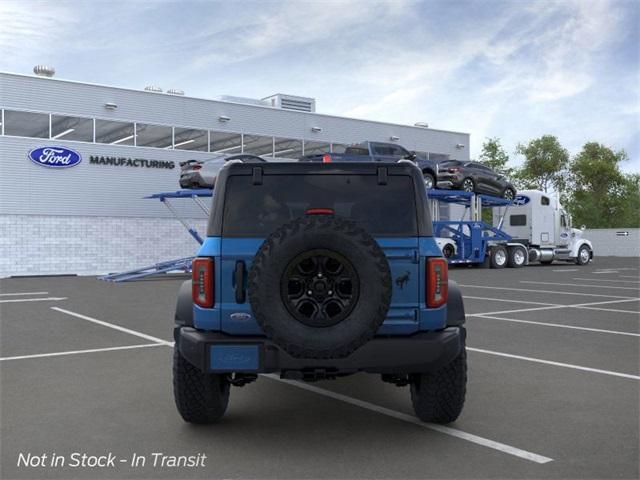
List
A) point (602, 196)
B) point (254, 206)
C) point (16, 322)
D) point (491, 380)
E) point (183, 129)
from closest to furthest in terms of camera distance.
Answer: point (254, 206) < point (491, 380) < point (16, 322) < point (183, 129) < point (602, 196)

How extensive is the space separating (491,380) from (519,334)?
121 inches

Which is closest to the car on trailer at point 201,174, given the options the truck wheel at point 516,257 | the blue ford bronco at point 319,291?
the truck wheel at point 516,257

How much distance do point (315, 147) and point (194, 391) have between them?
2969 centimetres

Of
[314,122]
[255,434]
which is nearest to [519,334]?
[255,434]

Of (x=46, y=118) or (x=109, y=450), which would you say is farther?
(x=46, y=118)

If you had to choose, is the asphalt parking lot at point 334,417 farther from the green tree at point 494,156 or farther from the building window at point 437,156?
the green tree at point 494,156

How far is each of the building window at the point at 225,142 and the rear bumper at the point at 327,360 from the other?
88.8 feet

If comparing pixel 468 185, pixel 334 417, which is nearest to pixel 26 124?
pixel 468 185

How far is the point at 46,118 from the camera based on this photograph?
26.2 m

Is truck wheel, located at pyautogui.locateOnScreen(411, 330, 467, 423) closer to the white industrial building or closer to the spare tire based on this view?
the spare tire

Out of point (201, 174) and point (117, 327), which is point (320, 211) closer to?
point (117, 327)

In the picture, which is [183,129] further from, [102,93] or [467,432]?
[467,432]

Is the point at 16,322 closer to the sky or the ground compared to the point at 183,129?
closer to the ground

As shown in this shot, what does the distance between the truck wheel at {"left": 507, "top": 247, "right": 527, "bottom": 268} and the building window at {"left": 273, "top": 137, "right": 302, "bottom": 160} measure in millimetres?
11236
